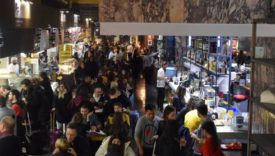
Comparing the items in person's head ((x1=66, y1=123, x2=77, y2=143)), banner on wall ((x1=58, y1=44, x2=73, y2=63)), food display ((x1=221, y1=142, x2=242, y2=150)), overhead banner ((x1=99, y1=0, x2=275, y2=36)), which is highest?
overhead banner ((x1=99, y1=0, x2=275, y2=36))

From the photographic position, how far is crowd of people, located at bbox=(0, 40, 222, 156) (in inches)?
221

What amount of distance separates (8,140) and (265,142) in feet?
10.2

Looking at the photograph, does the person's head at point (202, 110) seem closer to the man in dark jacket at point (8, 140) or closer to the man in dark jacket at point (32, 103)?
the man in dark jacket at point (8, 140)

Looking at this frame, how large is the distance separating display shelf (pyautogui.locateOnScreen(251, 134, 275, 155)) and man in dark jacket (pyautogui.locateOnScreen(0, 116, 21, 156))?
2937 millimetres

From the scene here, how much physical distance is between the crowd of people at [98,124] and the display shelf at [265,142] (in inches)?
38.9

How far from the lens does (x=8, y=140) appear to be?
5684 mm

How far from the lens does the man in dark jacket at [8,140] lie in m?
5.64

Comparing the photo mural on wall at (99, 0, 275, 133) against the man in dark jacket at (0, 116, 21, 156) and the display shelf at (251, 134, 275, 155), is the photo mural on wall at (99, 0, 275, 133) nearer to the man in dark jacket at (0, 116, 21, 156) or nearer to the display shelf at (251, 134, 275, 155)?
the display shelf at (251, 134, 275, 155)

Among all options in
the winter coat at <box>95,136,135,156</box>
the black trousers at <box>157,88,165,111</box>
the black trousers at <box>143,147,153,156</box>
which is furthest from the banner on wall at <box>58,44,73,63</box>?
the winter coat at <box>95,136,135,156</box>

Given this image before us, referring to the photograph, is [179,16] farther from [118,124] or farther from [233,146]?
[233,146]

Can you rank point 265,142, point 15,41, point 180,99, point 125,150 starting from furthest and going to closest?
point 180,99, point 15,41, point 125,150, point 265,142

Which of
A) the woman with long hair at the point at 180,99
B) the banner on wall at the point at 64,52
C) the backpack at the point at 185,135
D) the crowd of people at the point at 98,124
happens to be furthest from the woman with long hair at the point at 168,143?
the banner on wall at the point at 64,52

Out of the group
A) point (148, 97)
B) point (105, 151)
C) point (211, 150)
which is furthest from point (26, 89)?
point (148, 97)

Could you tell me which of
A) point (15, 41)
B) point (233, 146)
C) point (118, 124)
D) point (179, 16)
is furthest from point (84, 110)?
point (233, 146)
